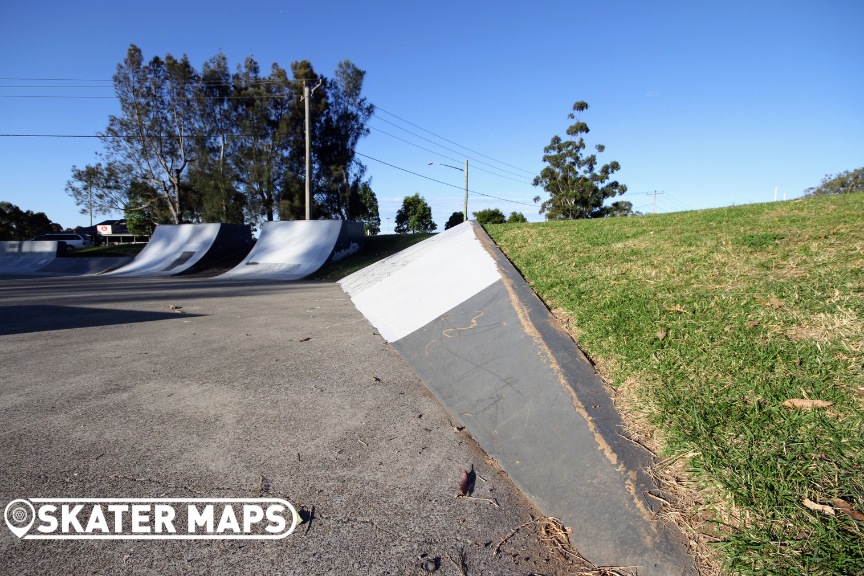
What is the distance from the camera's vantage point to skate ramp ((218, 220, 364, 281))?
1562cm

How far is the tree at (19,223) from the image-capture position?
5361 centimetres

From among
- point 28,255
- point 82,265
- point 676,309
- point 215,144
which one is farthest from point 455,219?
point 676,309

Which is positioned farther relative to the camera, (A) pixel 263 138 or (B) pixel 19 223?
(B) pixel 19 223

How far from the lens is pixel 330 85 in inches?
1431

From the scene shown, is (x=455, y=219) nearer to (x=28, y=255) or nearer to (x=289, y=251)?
Answer: (x=289, y=251)

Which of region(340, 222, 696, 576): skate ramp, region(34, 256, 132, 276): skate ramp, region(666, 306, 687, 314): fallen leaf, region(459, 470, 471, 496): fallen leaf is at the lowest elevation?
region(459, 470, 471, 496): fallen leaf

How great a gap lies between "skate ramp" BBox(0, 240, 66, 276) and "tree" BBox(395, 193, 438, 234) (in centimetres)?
4774

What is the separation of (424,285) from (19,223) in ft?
235

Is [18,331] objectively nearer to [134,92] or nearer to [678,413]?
[678,413]

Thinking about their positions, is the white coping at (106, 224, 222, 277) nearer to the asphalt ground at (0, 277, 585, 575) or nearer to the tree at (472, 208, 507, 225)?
the asphalt ground at (0, 277, 585, 575)

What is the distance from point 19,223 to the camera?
5588 centimetres

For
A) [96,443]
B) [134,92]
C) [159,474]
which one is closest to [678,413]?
[159,474]

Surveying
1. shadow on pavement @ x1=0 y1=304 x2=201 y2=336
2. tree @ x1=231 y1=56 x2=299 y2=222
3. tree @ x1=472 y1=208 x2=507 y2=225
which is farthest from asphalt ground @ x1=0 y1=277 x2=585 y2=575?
tree @ x1=472 y1=208 x2=507 y2=225

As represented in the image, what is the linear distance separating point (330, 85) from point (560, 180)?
20.4 m
